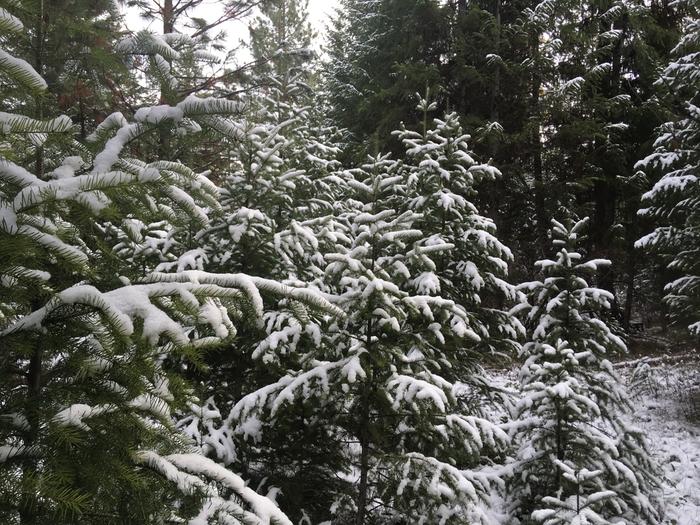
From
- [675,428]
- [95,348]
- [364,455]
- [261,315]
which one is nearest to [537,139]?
[675,428]

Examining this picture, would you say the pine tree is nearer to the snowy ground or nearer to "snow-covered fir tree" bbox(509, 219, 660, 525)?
the snowy ground

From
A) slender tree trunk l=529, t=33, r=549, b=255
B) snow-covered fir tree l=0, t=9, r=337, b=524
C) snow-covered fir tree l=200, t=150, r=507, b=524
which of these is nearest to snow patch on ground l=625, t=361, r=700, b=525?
snow-covered fir tree l=200, t=150, r=507, b=524

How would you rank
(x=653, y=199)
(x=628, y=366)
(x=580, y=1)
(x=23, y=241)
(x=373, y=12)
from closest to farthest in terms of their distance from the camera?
(x=23, y=241), (x=653, y=199), (x=628, y=366), (x=580, y=1), (x=373, y=12)

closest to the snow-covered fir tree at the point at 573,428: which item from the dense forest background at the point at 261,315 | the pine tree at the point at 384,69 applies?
the dense forest background at the point at 261,315

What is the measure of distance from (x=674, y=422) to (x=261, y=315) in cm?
1003

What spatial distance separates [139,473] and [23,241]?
0.98 metres

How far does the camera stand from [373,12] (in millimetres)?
18031

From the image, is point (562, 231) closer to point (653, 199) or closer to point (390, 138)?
point (653, 199)

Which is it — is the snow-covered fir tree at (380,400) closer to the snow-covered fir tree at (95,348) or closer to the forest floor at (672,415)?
the snow-covered fir tree at (95,348)

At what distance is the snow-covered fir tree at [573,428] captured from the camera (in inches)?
194

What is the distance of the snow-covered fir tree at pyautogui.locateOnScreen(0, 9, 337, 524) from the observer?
5.55ft

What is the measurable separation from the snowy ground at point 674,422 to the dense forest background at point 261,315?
1.60 metres

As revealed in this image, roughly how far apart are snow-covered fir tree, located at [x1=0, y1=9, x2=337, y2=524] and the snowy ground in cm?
577

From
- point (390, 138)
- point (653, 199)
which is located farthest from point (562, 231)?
point (390, 138)
